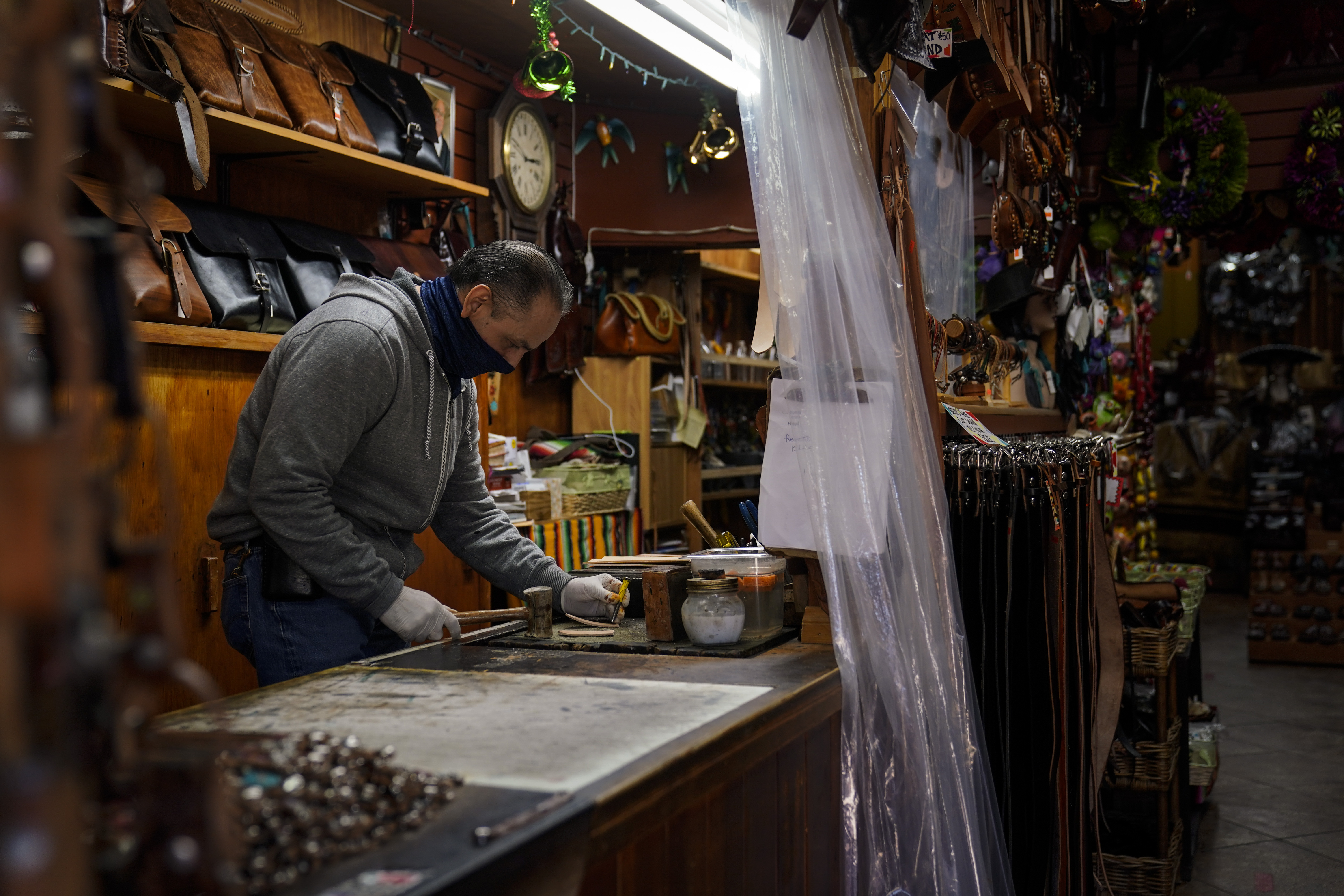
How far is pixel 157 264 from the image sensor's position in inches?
113

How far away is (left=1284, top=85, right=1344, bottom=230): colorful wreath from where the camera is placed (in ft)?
16.6

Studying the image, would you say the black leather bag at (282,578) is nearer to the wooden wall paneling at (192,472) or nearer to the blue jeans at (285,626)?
the blue jeans at (285,626)

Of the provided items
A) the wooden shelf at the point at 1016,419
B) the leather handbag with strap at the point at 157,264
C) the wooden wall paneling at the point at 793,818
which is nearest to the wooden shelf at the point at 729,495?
the wooden shelf at the point at 1016,419

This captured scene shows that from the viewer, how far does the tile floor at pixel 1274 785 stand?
3680mm

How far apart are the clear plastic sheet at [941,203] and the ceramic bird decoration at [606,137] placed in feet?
8.88

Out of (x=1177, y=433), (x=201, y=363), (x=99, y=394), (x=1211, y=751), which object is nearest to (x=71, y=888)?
(x=99, y=394)

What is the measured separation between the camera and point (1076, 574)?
8.38 ft

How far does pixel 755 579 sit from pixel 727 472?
4147 mm

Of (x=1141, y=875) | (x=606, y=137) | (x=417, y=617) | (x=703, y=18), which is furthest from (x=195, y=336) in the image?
(x=606, y=137)

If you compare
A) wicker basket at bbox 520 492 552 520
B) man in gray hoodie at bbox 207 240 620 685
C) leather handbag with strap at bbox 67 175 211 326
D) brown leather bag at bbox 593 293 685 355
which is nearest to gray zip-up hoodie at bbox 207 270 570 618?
man in gray hoodie at bbox 207 240 620 685

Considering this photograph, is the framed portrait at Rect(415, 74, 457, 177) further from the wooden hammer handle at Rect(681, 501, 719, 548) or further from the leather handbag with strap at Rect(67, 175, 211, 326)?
Answer: the wooden hammer handle at Rect(681, 501, 719, 548)

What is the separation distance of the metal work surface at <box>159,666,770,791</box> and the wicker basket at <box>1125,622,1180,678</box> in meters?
1.88

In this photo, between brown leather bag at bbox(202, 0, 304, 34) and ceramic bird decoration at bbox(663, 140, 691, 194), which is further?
ceramic bird decoration at bbox(663, 140, 691, 194)

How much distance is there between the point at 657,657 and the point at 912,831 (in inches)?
21.9
